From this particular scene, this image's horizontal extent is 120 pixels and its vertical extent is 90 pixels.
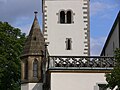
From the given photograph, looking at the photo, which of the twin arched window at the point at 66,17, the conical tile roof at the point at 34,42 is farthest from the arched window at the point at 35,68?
the twin arched window at the point at 66,17

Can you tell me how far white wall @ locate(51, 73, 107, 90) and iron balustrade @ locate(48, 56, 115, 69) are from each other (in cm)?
50

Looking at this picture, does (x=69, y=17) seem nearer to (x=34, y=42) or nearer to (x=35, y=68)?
(x=34, y=42)

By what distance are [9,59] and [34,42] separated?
579 inches

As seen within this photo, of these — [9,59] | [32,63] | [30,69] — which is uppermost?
[9,59]

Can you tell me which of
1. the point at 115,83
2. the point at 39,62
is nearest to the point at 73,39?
the point at 39,62

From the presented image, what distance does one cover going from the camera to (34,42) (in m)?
38.2

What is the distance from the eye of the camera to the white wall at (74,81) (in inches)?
1207

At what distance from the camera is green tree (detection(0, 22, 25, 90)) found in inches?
2035

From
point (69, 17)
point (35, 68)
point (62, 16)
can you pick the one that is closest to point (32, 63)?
point (35, 68)

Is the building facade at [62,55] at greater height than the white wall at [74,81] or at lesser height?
greater

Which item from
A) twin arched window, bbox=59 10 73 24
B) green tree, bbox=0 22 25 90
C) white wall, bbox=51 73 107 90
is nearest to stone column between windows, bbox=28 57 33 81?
white wall, bbox=51 73 107 90

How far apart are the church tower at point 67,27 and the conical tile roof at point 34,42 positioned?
4393 millimetres

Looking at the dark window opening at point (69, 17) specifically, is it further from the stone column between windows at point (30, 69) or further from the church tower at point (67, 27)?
the stone column between windows at point (30, 69)

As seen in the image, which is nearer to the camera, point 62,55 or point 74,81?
point 74,81
